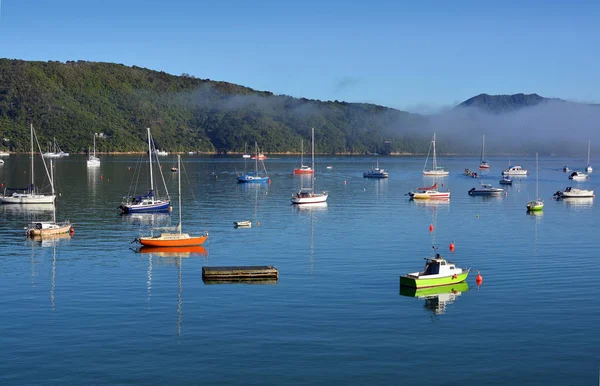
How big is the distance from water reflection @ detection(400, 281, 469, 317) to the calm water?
319 millimetres

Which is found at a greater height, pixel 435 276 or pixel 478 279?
pixel 435 276

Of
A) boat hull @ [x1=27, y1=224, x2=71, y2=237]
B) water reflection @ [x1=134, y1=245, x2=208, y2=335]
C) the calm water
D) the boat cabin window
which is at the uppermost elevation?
boat hull @ [x1=27, y1=224, x2=71, y2=237]

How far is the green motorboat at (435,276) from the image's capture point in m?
61.0

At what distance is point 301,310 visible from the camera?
5422cm

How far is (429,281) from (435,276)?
68cm

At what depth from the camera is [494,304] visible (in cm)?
5709

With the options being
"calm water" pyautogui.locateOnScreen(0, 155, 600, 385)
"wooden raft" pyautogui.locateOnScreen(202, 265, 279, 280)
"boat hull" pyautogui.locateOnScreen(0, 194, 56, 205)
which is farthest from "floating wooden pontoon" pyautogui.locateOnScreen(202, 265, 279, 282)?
"boat hull" pyautogui.locateOnScreen(0, 194, 56, 205)

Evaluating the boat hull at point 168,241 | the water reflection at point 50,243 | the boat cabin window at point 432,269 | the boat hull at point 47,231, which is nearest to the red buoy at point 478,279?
the boat cabin window at point 432,269

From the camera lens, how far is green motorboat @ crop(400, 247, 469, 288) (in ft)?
200

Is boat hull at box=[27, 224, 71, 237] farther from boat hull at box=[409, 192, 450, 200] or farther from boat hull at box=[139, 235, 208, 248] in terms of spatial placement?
boat hull at box=[409, 192, 450, 200]

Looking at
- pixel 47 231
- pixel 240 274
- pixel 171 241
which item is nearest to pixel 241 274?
pixel 240 274

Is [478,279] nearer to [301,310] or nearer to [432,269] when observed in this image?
[432,269]

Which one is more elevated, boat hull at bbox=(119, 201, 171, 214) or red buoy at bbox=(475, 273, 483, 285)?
boat hull at bbox=(119, 201, 171, 214)

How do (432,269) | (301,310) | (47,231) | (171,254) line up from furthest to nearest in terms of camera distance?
(47,231)
(171,254)
(432,269)
(301,310)
